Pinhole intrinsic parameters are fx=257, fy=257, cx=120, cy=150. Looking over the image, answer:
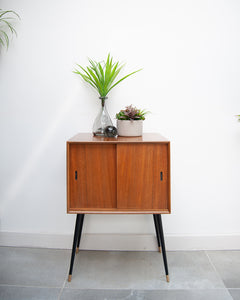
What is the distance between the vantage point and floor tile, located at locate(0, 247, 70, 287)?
1621mm

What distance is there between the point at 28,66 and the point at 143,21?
36.1 inches

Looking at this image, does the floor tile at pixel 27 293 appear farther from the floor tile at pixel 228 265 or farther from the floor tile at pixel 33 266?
the floor tile at pixel 228 265

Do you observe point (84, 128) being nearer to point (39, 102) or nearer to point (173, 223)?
point (39, 102)

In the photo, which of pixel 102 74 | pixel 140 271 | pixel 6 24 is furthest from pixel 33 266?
pixel 6 24

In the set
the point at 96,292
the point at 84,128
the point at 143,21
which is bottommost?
the point at 96,292

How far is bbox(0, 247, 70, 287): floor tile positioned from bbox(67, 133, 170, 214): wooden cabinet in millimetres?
500

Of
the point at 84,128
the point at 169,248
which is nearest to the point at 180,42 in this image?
the point at 84,128

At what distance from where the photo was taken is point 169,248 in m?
1.99

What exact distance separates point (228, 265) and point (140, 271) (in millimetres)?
623

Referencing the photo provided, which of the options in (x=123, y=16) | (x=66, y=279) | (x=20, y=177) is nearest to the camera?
(x=66, y=279)

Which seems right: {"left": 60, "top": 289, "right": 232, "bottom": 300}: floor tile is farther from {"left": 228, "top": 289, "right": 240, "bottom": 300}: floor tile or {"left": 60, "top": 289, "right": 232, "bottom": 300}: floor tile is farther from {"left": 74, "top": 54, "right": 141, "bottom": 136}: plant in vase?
{"left": 74, "top": 54, "right": 141, "bottom": 136}: plant in vase

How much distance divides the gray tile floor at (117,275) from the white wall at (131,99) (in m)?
0.18

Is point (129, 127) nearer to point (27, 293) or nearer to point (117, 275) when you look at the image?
point (117, 275)

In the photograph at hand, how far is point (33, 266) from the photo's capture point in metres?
1.78
